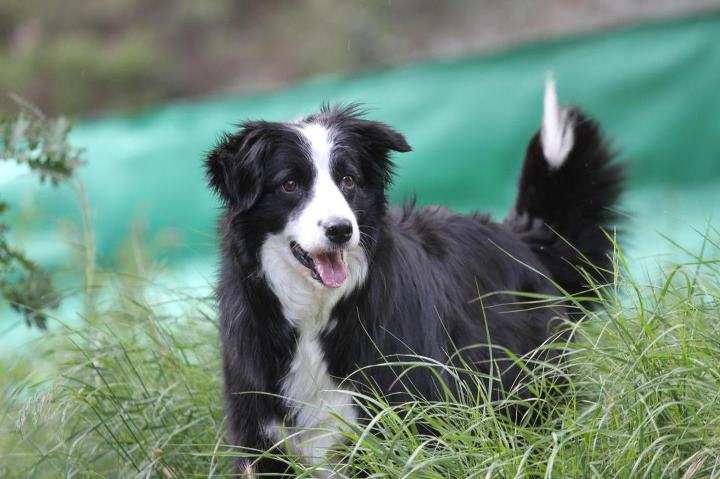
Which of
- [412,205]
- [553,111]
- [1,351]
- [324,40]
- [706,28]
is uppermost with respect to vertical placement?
[324,40]

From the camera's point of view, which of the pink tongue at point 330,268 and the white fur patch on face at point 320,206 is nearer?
the white fur patch on face at point 320,206

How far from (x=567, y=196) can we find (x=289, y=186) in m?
1.33

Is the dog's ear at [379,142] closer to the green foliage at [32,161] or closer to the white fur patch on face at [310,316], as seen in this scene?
the white fur patch on face at [310,316]

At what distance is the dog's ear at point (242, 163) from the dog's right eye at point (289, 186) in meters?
0.08

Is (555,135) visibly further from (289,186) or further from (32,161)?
(32,161)

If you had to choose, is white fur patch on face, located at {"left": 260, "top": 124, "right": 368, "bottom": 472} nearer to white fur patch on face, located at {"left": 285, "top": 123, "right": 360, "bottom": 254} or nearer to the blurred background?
white fur patch on face, located at {"left": 285, "top": 123, "right": 360, "bottom": 254}

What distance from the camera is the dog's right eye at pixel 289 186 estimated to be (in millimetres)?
3209

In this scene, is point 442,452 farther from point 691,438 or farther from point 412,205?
point 412,205

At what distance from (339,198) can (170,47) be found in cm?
1471

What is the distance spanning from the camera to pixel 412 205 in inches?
147

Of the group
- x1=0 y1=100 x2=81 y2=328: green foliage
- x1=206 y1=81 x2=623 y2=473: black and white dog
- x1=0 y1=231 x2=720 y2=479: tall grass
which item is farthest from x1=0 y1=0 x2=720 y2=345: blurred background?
x1=206 y1=81 x2=623 y2=473: black and white dog

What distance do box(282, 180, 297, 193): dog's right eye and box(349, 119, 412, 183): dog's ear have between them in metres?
0.27

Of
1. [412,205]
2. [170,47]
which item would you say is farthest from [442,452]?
[170,47]

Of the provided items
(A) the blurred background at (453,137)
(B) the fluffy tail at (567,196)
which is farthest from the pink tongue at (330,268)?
(A) the blurred background at (453,137)
